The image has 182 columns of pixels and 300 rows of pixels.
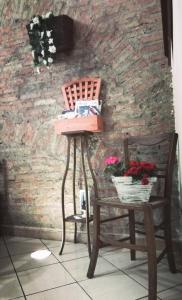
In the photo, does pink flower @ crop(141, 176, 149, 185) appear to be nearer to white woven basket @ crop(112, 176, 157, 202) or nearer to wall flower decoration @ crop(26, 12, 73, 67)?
white woven basket @ crop(112, 176, 157, 202)

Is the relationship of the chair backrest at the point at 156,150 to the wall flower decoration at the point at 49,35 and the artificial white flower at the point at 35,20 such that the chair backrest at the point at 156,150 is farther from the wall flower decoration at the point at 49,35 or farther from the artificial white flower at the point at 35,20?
the artificial white flower at the point at 35,20

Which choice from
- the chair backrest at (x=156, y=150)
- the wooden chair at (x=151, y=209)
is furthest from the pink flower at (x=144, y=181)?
the chair backrest at (x=156, y=150)

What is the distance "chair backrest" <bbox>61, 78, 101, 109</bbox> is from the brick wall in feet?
0.25

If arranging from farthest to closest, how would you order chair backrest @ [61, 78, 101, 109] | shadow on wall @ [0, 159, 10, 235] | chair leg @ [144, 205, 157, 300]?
shadow on wall @ [0, 159, 10, 235]
chair backrest @ [61, 78, 101, 109]
chair leg @ [144, 205, 157, 300]

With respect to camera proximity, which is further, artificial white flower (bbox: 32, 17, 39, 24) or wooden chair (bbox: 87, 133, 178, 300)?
artificial white flower (bbox: 32, 17, 39, 24)

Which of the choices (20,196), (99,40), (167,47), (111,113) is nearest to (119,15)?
(99,40)

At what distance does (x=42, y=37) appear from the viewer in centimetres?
298

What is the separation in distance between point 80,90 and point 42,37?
2.11ft

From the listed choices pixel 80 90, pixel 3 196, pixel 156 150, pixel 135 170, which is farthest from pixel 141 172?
pixel 3 196

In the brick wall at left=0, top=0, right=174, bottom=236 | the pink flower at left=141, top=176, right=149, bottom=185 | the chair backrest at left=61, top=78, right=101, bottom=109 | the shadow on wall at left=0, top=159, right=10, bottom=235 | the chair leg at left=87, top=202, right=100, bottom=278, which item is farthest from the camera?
the shadow on wall at left=0, top=159, right=10, bottom=235

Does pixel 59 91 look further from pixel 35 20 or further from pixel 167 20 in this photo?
pixel 167 20

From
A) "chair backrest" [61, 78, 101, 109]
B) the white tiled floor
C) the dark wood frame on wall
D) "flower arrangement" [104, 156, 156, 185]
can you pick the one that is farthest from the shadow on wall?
the dark wood frame on wall

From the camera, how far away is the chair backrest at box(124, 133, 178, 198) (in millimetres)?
2182

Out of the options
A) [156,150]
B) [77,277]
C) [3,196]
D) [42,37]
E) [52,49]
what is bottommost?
[77,277]
